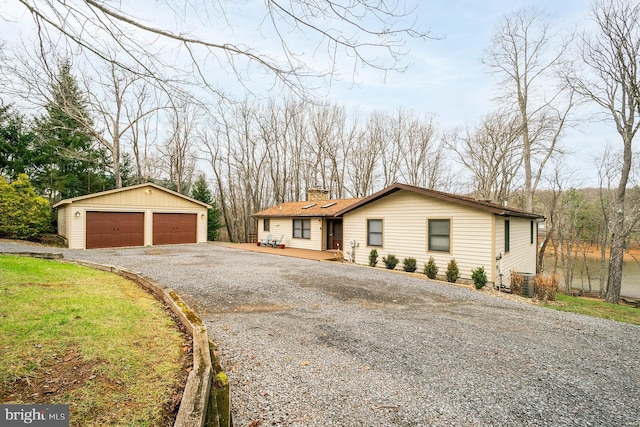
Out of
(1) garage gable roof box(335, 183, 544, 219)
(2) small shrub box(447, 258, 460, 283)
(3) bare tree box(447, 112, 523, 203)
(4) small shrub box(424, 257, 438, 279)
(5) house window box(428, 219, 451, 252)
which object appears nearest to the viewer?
(1) garage gable roof box(335, 183, 544, 219)

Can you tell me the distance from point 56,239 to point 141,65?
18.0 meters

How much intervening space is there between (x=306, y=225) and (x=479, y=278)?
10259mm

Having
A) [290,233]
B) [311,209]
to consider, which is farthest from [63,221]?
[311,209]

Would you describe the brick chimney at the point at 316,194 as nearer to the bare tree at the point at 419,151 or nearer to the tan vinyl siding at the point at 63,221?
the bare tree at the point at 419,151

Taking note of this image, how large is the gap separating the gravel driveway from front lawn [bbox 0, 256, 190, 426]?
0.67 m

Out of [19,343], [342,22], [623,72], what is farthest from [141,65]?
[623,72]

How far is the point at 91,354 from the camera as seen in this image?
2.95m

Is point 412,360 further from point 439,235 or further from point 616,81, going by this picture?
point 616,81

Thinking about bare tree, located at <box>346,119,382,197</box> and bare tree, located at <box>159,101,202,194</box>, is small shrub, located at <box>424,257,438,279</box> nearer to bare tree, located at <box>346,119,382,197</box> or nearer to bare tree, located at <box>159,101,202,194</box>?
bare tree, located at <box>346,119,382,197</box>

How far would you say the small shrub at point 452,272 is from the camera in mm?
9383

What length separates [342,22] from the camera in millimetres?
3049

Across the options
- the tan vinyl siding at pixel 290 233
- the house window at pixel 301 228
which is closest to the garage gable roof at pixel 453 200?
the tan vinyl siding at pixel 290 233

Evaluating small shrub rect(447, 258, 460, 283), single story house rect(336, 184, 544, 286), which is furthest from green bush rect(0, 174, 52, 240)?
small shrub rect(447, 258, 460, 283)

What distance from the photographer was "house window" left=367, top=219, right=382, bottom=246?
11953 millimetres
